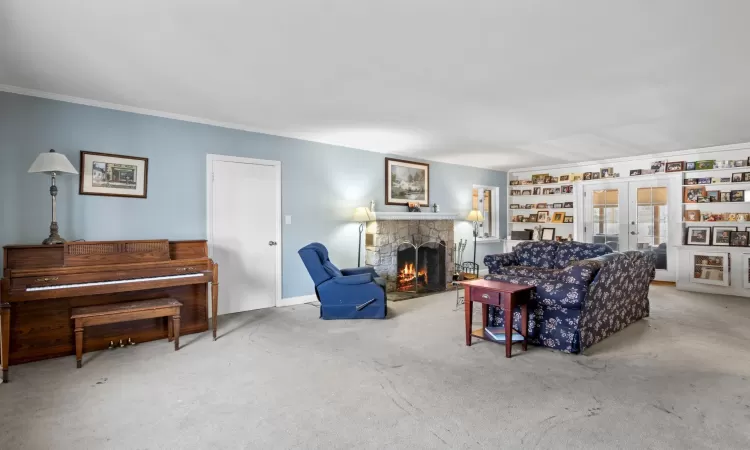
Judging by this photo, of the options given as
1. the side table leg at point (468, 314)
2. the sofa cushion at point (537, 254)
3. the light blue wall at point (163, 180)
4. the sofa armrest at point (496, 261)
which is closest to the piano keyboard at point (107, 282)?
the light blue wall at point (163, 180)

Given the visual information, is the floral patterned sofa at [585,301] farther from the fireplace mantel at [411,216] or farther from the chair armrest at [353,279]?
the fireplace mantel at [411,216]

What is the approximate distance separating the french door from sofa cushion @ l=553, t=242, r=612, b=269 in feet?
7.37

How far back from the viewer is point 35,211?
3.55 m

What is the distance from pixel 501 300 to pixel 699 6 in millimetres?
2261

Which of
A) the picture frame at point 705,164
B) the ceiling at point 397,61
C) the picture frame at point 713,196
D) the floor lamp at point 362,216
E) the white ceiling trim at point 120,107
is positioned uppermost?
the ceiling at point 397,61

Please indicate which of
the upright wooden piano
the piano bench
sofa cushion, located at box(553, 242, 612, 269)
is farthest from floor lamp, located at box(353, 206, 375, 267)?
the piano bench

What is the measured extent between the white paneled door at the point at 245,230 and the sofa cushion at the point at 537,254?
3.42m

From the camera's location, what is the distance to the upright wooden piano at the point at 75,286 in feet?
9.76

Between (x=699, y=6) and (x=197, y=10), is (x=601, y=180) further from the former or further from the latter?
(x=197, y=10)

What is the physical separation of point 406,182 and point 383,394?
4.56m

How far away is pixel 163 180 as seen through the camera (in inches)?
167

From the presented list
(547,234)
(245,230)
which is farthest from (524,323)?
(547,234)

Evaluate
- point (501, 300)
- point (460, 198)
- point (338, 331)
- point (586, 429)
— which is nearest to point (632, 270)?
point (501, 300)

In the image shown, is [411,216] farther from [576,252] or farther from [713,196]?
[713,196]
